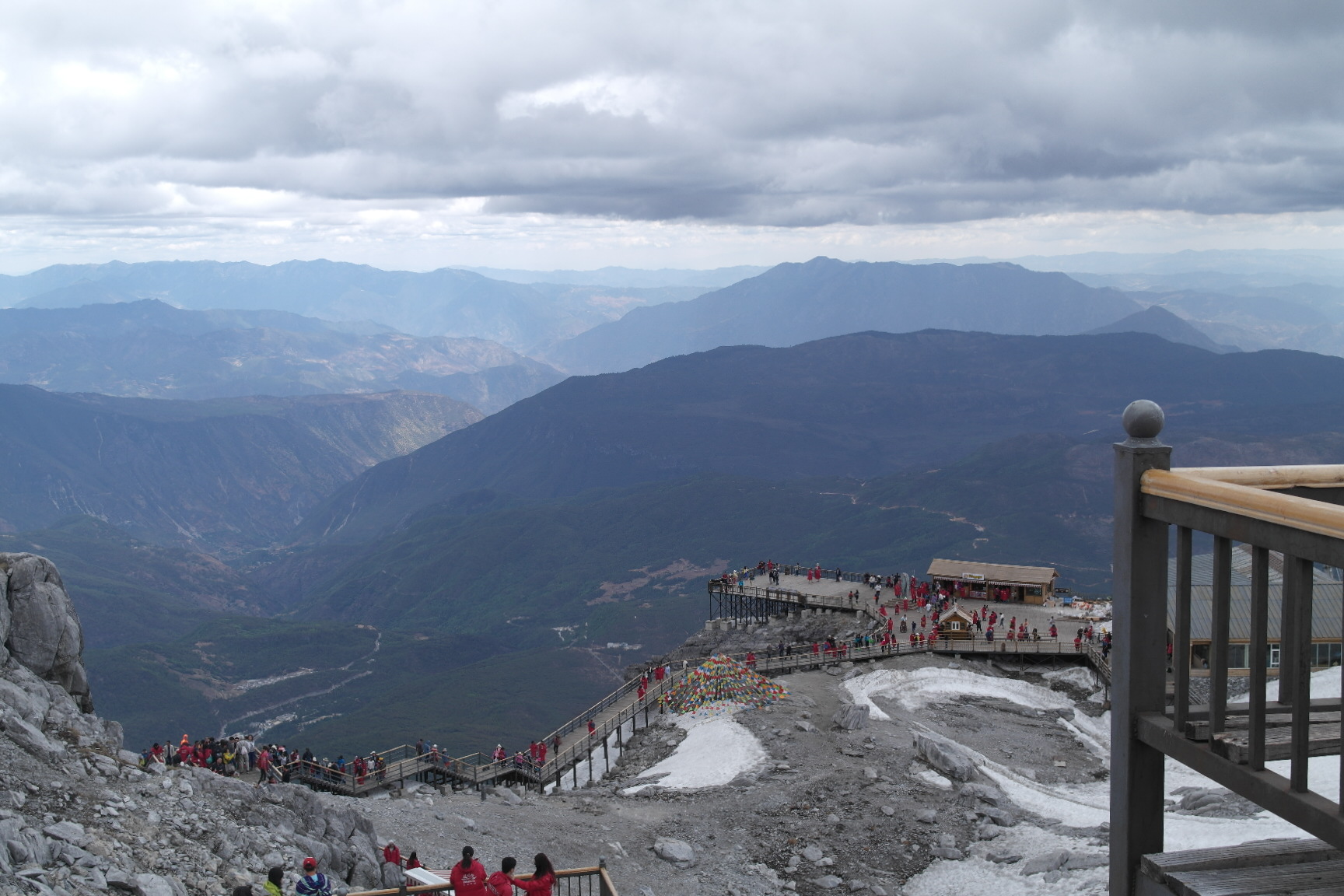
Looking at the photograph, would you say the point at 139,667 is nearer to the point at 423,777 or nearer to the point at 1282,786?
the point at 423,777

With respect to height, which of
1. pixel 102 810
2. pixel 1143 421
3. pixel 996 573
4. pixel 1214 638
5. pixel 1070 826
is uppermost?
pixel 1143 421

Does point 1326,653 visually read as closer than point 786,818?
No

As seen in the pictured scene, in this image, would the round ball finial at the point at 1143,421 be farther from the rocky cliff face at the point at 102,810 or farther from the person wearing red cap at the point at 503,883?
the rocky cliff face at the point at 102,810

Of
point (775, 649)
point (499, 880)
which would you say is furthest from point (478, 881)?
point (775, 649)

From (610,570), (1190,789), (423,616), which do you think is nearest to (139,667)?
(423,616)

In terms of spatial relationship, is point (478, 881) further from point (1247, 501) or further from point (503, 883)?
point (1247, 501)
